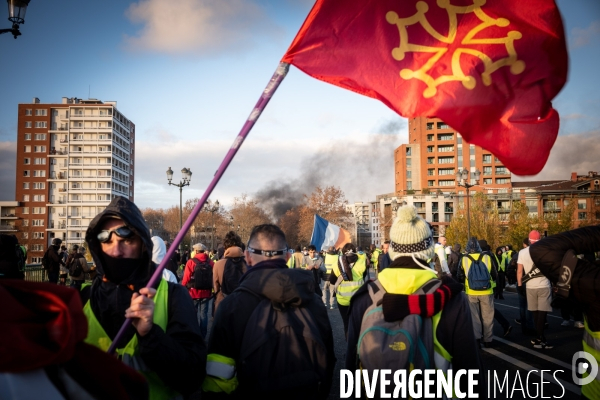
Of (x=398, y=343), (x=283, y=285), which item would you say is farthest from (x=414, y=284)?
(x=283, y=285)

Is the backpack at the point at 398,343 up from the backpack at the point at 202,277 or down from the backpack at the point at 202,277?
up

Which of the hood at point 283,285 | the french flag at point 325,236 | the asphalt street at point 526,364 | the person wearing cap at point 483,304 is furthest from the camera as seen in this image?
the french flag at point 325,236

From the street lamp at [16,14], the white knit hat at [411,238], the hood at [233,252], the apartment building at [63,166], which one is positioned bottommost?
the hood at [233,252]

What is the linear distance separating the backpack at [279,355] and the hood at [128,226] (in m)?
0.70

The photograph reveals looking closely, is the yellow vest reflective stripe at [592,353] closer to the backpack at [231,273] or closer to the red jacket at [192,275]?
the backpack at [231,273]

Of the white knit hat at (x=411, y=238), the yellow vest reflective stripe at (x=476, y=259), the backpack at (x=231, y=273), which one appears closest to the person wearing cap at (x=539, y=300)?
the yellow vest reflective stripe at (x=476, y=259)

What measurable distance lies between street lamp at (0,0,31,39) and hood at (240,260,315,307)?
673 cm

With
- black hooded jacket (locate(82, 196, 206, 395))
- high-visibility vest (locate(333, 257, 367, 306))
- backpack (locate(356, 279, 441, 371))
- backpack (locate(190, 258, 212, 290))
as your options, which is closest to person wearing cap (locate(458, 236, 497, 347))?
high-visibility vest (locate(333, 257, 367, 306))

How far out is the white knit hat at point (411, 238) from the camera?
2977 millimetres

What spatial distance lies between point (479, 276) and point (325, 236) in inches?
495

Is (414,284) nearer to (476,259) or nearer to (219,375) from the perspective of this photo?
(219,375)

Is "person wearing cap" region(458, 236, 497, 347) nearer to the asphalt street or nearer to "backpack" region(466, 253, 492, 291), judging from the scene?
"backpack" region(466, 253, 492, 291)

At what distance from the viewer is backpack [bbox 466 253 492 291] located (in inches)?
353

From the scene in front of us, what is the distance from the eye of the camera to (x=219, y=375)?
2.74m
